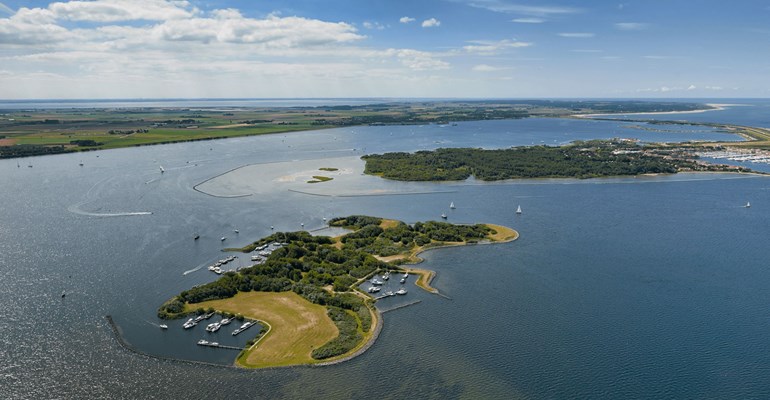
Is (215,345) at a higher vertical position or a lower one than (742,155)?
lower

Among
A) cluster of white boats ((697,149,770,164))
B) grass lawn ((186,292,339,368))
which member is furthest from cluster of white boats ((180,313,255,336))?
cluster of white boats ((697,149,770,164))

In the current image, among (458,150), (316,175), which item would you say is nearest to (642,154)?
(458,150)

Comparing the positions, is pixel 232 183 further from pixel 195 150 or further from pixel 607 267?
pixel 607 267

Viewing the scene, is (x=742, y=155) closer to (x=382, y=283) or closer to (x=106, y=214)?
(x=382, y=283)

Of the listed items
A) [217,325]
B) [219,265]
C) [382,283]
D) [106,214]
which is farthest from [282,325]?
[106,214]

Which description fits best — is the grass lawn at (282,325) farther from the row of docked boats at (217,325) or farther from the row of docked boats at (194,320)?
the row of docked boats at (217,325)

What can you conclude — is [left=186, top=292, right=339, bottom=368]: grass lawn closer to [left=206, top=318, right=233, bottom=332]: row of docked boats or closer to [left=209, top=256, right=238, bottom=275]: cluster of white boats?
[left=206, top=318, right=233, bottom=332]: row of docked boats
